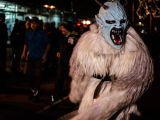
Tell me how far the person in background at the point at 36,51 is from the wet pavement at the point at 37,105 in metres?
0.46

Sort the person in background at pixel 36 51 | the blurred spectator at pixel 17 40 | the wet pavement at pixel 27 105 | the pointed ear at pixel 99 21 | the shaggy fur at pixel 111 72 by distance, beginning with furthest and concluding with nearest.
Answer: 1. the blurred spectator at pixel 17 40
2. the person in background at pixel 36 51
3. the wet pavement at pixel 27 105
4. the pointed ear at pixel 99 21
5. the shaggy fur at pixel 111 72

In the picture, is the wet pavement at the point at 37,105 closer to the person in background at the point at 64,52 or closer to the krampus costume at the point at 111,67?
the person in background at the point at 64,52

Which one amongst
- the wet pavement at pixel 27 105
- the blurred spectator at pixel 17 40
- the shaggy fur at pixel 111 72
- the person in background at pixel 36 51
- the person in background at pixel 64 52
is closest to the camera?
the shaggy fur at pixel 111 72

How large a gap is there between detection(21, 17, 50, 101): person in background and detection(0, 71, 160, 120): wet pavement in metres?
0.46

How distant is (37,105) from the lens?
980 centimetres

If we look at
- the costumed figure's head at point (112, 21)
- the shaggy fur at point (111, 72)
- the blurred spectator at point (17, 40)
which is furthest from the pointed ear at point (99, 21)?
the blurred spectator at point (17, 40)

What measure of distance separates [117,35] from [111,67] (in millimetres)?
362

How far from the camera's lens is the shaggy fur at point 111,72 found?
191 inches

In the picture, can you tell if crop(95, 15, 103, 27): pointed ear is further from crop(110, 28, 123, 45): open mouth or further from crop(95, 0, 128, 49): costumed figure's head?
crop(110, 28, 123, 45): open mouth

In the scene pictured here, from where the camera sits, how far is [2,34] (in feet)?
38.5

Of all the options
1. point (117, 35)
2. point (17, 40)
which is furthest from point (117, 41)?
point (17, 40)

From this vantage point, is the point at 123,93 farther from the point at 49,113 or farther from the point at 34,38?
the point at 34,38

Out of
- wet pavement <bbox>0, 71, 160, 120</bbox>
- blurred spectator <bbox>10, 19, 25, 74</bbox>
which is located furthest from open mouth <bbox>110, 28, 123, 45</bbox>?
blurred spectator <bbox>10, 19, 25, 74</bbox>

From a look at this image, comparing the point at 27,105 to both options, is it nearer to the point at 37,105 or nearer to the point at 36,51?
the point at 37,105
